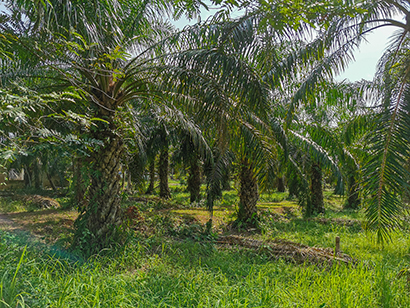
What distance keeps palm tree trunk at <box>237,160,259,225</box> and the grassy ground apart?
3.76 ft

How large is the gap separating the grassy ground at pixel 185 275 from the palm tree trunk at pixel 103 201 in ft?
1.12

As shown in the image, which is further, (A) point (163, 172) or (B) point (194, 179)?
(A) point (163, 172)

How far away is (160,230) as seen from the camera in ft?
23.8

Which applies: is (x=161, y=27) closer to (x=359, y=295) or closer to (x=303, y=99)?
(x=303, y=99)

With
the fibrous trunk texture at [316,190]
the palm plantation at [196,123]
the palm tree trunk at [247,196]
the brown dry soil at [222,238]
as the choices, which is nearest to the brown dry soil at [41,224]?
the brown dry soil at [222,238]

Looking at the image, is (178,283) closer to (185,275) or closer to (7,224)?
(185,275)

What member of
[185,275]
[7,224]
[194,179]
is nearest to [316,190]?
[194,179]

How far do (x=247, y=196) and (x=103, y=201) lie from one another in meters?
4.68

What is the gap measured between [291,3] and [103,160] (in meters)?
4.14

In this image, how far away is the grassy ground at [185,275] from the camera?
126 inches

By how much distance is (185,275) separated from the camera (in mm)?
4262

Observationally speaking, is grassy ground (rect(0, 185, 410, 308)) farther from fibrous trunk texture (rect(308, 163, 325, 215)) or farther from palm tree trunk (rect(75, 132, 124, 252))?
fibrous trunk texture (rect(308, 163, 325, 215))

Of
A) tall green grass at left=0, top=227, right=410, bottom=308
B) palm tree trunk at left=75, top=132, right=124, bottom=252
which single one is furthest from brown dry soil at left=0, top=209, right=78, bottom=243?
tall green grass at left=0, top=227, right=410, bottom=308

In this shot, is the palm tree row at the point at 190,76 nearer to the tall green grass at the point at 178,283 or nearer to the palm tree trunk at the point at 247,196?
the tall green grass at the point at 178,283
